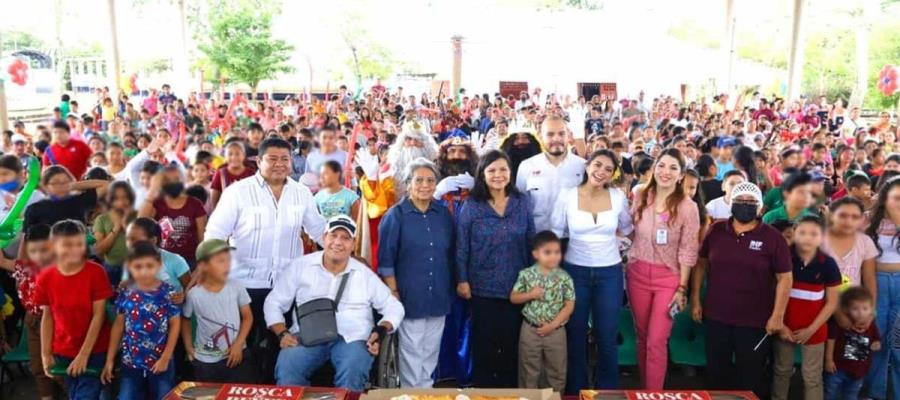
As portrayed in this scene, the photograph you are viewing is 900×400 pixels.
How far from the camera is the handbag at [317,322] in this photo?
12.3ft

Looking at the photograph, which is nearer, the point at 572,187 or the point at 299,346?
the point at 299,346

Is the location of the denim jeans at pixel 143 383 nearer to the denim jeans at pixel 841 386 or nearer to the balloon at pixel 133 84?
the denim jeans at pixel 841 386

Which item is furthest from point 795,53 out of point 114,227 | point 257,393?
point 114,227

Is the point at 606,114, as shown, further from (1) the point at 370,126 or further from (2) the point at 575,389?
(2) the point at 575,389

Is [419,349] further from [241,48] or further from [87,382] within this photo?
[241,48]

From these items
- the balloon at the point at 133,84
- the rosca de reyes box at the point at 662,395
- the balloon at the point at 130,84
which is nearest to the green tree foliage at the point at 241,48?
the balloon at the point at 130,84

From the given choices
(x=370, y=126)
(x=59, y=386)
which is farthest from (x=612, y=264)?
(x=370, y=126)

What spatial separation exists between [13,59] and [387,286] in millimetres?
12406

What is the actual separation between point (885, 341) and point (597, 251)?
1.85m

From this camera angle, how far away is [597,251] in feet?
13.1

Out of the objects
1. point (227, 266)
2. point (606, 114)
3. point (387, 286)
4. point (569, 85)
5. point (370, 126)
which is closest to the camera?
point (227, 266)

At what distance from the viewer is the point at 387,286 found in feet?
13.0

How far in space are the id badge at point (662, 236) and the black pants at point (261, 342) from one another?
2.24 m

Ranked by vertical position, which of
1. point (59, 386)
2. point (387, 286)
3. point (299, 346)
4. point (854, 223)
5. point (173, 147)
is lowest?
point (59, 386)
